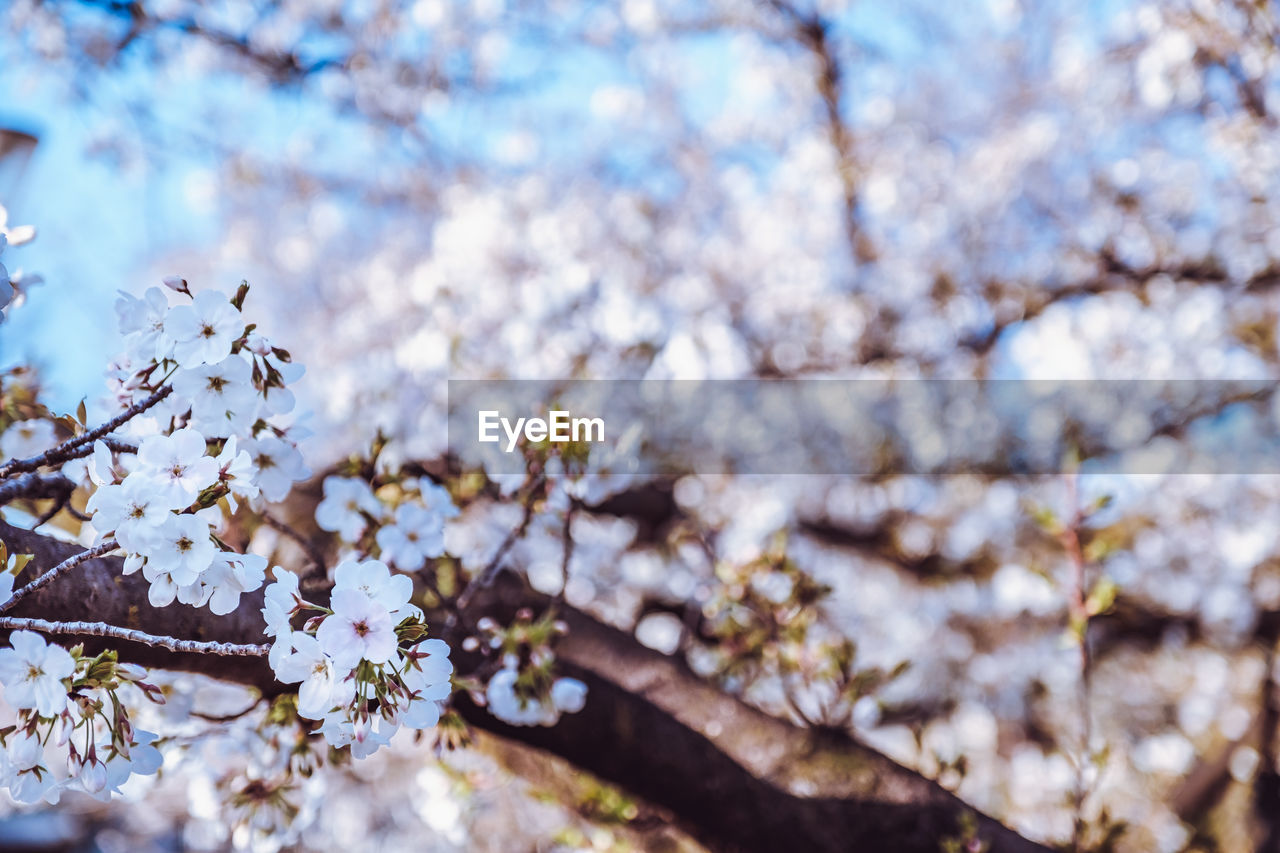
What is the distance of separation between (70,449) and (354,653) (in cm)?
41

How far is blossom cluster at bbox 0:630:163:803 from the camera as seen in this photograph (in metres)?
0.68

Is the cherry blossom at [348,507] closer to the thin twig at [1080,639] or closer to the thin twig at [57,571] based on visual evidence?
the thin twig at [57,571]

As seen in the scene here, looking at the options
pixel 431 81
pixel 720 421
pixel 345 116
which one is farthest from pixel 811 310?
pixel 345 116

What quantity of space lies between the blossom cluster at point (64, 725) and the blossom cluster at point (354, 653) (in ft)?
0.57

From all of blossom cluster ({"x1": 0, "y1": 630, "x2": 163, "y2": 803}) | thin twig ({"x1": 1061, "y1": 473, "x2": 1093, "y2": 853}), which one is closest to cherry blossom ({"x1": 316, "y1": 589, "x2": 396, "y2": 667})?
blossom cluster ({"x1": 0, "y1": 630, "x2": 163, "y2": 803})

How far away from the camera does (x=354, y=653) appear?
0.67 metres

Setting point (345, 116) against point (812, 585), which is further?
point (345, 116)

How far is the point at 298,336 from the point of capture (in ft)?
18.0

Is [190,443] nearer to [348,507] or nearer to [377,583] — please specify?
[377,583]

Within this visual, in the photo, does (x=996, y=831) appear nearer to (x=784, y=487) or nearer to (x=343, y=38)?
(x=784, y=487)

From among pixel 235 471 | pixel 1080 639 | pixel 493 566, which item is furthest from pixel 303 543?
pixel 1080 639

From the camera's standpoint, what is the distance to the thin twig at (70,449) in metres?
0.76

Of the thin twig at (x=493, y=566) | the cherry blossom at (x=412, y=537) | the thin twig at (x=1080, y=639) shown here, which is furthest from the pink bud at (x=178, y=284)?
the thin twig at (x=1080, y=639)

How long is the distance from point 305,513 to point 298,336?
4.16 meters
